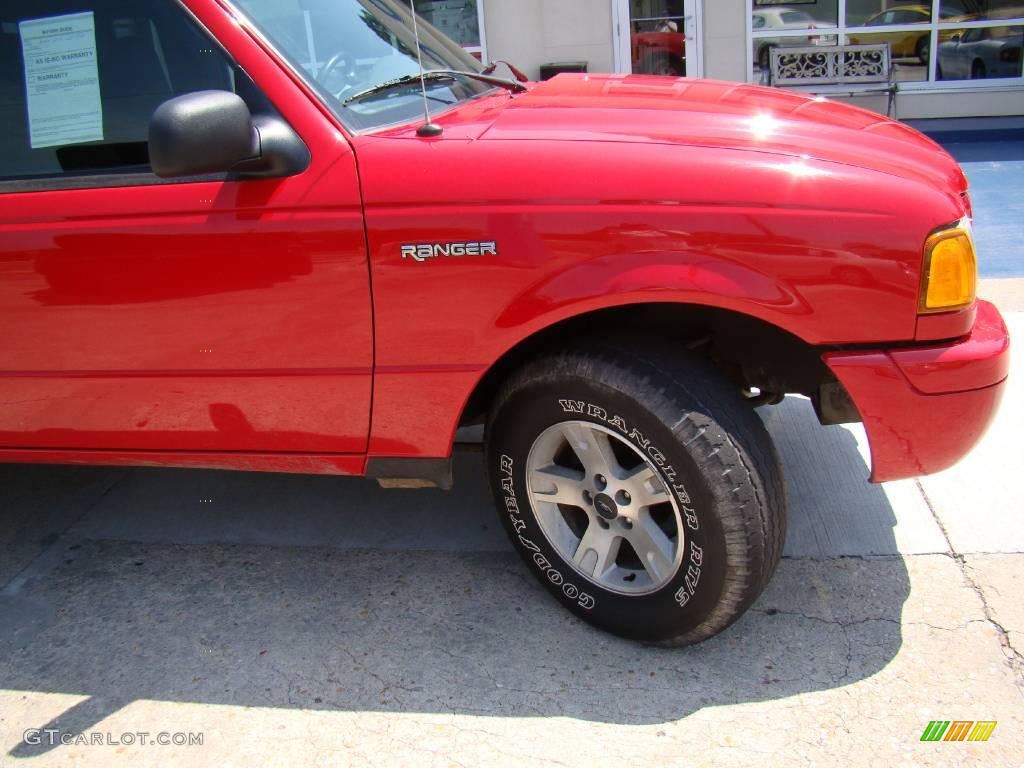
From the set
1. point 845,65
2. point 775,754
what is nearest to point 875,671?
point 775,754

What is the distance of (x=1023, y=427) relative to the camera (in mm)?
3943

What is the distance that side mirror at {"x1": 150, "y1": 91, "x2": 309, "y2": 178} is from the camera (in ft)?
7.76

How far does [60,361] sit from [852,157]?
92.7 inches

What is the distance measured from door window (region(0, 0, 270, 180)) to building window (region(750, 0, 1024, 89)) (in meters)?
8.16

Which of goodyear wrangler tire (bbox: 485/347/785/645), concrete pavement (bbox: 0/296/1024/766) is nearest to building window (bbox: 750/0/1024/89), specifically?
concrete pavement (bbox: 0/296/1024/766)

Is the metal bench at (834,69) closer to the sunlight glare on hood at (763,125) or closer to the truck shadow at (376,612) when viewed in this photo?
the truck shadow at (376,612)

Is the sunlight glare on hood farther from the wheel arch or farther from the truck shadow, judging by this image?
the truck shadow

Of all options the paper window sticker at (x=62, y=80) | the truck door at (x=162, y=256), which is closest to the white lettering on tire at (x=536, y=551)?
the truck door at (x=162, y=256)

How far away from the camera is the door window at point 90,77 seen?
8.98 ft

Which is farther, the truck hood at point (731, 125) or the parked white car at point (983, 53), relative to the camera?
the parked white car at point (983, 53)

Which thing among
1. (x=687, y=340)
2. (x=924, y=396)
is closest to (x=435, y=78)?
(x=687, y=340)

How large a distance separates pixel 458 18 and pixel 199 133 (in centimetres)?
817

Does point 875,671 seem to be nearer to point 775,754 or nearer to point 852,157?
point 775,754

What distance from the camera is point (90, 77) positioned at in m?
2.81
